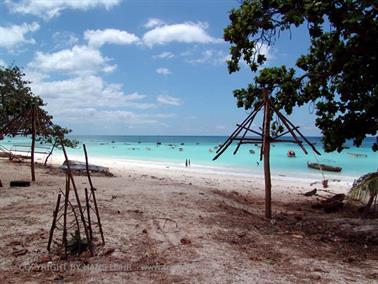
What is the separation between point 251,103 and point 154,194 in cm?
356

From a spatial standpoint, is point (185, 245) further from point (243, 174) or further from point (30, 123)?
point (243, 174)

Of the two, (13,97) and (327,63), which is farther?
(13,97)

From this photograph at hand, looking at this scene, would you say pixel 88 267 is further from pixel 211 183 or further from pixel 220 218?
pixel 211 183

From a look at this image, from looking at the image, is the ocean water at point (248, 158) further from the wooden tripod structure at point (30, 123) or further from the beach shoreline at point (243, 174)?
the wooden tripod structure at point (30, 123)

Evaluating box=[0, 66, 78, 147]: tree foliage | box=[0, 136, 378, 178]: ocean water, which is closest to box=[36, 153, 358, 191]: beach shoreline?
box=[0, 136, 378, 178]: ocean water

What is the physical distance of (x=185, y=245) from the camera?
5.54 meters

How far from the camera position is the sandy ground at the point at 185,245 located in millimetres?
4453

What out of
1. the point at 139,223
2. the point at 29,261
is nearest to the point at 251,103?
the point at 139,223

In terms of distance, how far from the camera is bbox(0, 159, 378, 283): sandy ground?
4.45 metres

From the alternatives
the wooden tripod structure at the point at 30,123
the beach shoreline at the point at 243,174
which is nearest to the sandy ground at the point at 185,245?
the wooden tripod structure at the point at 30,123

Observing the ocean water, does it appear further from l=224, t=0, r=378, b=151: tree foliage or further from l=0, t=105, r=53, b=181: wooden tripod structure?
l=0, t=105, r=53, b=181: wooden tripod structure

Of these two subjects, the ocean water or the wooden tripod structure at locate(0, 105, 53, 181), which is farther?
the ocean water

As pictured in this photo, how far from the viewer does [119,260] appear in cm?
482

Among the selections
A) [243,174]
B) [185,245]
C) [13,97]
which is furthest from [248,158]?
[185,245]
